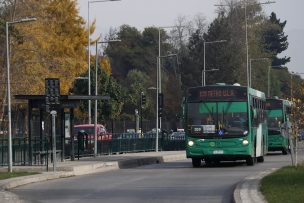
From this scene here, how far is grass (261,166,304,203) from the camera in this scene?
1784 cm

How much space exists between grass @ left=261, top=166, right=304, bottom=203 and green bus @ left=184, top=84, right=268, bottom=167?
286 inches

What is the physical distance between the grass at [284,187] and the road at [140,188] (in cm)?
103

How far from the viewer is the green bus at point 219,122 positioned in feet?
113

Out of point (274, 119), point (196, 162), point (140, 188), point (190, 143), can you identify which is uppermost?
Answer: point (274, 119)

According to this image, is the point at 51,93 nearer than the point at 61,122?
Yes

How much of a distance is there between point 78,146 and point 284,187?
22599mm

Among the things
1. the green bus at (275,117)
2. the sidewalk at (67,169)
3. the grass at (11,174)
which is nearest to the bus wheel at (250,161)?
the sidewalk at (67,169)

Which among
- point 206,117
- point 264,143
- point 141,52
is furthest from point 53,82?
point 141,52

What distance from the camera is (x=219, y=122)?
3447cm

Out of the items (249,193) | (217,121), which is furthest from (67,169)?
(249,193)

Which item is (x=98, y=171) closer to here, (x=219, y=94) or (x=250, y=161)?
(x=219, y=94)

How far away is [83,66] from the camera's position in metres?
62.0

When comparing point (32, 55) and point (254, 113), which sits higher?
point (32, 55)

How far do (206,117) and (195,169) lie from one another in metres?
2.12
